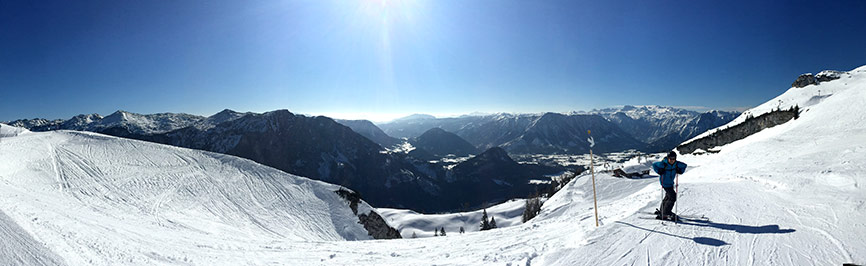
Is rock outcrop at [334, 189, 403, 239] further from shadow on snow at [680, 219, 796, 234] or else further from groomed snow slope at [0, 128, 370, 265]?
shadow on snow at [680, 219, 796, 234]

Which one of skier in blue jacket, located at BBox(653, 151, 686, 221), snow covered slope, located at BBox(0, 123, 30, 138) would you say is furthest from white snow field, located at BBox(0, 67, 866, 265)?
snow covered slope, located at BBox(0, 123, 30, 138)

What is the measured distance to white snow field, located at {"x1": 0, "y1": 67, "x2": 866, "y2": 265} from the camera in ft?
22.2

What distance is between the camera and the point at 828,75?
133625 millimetres

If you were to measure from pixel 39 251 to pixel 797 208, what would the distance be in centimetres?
2309

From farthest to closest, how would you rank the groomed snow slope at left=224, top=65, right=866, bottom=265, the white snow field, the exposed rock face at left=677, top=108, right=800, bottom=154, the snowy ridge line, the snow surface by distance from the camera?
the snowy ridge line, the exposed rock face at left=677, top=108, right=800, bottom=154, the snow surface, the white snow field, the groomed snow slope at left=224, top=65, right=866, bottom=265

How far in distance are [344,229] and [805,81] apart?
22232cm

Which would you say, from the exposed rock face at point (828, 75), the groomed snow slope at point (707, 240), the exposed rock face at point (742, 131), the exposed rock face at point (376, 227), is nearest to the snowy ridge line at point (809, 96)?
the exposed rock face at point (828, 75)

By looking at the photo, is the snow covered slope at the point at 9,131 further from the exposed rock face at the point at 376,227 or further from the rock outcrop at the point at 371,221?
the exposed rock face at the point at 376,227

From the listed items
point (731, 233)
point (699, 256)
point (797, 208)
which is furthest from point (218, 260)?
point (797, 208)

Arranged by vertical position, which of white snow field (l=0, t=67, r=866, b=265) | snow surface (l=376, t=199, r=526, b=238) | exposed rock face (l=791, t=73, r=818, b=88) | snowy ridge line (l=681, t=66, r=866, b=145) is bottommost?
snow surface (l=376, t=199, r=526, b=238)

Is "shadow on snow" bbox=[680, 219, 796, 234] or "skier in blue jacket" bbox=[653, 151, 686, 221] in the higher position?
"skier in blue jacket" bbox=[653, 151, 686, 221]

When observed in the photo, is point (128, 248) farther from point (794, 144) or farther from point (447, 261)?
point (794, 144)

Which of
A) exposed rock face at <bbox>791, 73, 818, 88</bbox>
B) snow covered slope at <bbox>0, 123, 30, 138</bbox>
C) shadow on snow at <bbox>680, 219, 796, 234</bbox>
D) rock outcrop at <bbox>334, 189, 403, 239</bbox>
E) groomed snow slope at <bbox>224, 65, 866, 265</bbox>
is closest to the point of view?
groomed snow slope at <bbox>224, 65, 866, 265</bbox>

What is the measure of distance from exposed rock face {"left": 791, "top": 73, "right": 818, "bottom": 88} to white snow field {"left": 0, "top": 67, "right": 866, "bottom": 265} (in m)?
172
